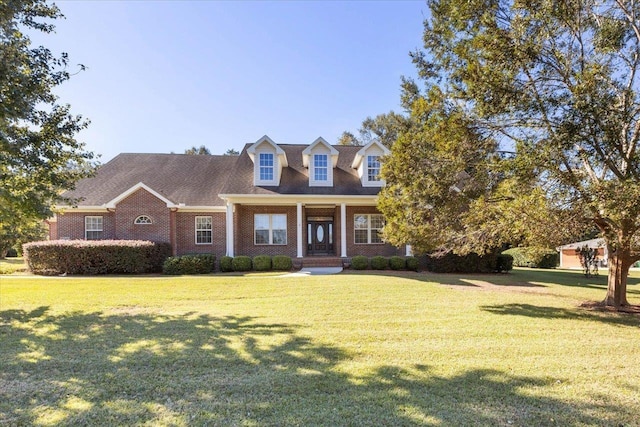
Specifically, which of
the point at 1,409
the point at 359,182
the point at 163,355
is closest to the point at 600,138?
the point at 163,355

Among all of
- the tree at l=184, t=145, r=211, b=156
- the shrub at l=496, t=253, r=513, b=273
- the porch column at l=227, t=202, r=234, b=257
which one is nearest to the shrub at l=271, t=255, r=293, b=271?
the porch column at l=227, t=202, r=234, b=257

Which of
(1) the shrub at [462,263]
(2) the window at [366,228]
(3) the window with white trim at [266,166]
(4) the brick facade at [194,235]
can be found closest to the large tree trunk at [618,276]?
(1) the shrub at [462,263]

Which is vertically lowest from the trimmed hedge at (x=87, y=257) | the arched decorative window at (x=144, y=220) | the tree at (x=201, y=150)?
the trimmed hedge at (x=87, y=257)

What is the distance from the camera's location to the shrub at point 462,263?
1748cm

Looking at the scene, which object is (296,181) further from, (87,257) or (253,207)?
(87,257)

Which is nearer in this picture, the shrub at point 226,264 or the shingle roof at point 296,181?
the shrub at point 226,264

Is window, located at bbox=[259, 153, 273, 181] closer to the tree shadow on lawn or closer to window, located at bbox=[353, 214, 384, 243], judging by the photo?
window, located at bbox=[353, 214, 384, 243]

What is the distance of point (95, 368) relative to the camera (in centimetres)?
475

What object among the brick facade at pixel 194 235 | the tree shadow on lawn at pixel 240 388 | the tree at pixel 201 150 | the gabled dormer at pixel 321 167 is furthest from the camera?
the tree at pixel 201 150

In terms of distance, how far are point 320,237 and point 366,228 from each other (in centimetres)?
268

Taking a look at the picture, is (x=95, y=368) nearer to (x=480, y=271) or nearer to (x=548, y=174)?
(x=548, y=174)

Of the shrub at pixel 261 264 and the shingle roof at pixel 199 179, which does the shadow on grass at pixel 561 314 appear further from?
the shingle roof at pixel 199 179

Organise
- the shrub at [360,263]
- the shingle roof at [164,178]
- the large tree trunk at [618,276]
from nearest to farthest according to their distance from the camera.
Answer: the large tree trunk at [618,276] → the shrub at [360,263] → the shingle roof at [164,178]

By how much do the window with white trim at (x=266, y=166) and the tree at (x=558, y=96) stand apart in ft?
39.6
